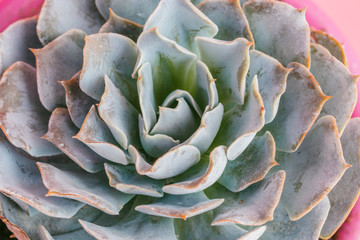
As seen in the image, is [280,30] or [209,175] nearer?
[209,175]

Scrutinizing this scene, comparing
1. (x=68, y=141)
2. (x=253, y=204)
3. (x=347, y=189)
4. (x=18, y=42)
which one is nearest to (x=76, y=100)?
(x=68, y=141)

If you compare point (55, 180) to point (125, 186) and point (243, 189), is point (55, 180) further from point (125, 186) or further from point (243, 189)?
point (243, 189)

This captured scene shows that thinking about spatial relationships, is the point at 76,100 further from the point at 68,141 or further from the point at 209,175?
the point at 209,175

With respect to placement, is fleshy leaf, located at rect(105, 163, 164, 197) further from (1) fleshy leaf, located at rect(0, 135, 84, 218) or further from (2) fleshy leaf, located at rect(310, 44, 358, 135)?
(2) fleshy leaf, located at rect(310, 44, 358, 135)

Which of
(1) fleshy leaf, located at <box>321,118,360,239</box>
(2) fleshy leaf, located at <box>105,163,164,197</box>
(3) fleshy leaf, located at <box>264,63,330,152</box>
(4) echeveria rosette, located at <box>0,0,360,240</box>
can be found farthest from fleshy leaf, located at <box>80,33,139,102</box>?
(1) fleshy leaf, located at <box>321,118,360,239</box>

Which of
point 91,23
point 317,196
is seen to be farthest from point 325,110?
point 91,23

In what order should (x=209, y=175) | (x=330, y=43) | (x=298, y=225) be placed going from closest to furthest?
(x=209, y=175), (x=298, y=225), (x=330, y=43)
